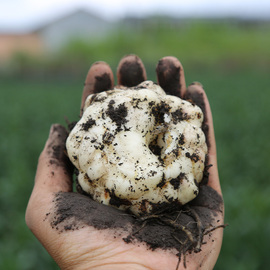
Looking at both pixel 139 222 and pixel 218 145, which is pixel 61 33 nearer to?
pixel 218 145

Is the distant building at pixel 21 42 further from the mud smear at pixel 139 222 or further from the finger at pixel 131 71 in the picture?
the mud smear at pixel 139 222

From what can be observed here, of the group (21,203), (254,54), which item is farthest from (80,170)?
(254,54)

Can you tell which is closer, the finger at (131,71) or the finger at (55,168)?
the finger at (55,168)

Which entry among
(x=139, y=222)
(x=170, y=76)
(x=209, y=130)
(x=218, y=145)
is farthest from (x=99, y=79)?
(x=218, y=145)

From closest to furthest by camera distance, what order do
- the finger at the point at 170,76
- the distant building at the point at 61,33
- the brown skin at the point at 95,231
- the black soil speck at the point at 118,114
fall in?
the brown skin at the point at 95,231 < the black soil speck at the point at 118,114 < the finger at the point at 170,76 < the distant building at the point at 61,33

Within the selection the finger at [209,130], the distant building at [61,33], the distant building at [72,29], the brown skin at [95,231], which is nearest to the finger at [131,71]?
the brown skin at [95,231]

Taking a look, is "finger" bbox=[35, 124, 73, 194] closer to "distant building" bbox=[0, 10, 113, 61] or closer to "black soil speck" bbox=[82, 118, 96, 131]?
"black soil speck" bbox=[82, 118, 96, 131]
